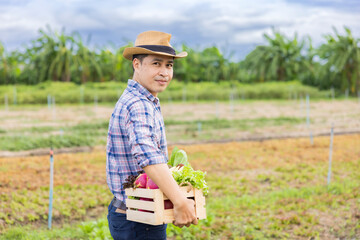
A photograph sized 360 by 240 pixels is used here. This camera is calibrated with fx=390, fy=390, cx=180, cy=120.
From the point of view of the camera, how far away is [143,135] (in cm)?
174

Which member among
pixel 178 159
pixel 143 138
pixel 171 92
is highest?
pixel 143 138

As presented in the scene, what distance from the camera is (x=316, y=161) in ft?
30.7

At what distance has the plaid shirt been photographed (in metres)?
1.74

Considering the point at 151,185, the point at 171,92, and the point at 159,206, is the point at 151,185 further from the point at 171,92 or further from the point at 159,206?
the point at 171,92

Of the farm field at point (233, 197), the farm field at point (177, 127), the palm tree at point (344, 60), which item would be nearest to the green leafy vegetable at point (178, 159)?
the farm field at point (233, 197)

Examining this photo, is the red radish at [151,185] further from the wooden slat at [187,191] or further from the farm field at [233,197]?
the farm field at [233,197]

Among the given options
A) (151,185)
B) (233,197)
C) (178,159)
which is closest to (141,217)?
(151,185)

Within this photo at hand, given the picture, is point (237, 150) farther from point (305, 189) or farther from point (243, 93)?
point (243, 93)

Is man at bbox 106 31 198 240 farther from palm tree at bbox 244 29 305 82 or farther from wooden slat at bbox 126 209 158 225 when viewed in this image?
palm tree at bbox 244 29 305 82

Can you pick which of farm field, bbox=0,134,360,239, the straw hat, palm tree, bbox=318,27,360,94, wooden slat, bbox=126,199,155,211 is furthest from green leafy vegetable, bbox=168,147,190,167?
palm tree, bbox=318,27,360,94

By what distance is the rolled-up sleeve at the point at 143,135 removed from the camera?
1.72m

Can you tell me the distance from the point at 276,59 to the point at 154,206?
3883 cm

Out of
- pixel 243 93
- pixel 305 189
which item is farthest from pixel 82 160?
pixel 243 93

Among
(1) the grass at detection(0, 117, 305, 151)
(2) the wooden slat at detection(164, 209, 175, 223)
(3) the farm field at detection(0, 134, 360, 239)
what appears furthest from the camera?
(1) the grass at detection(0, 117, 305, 151)
